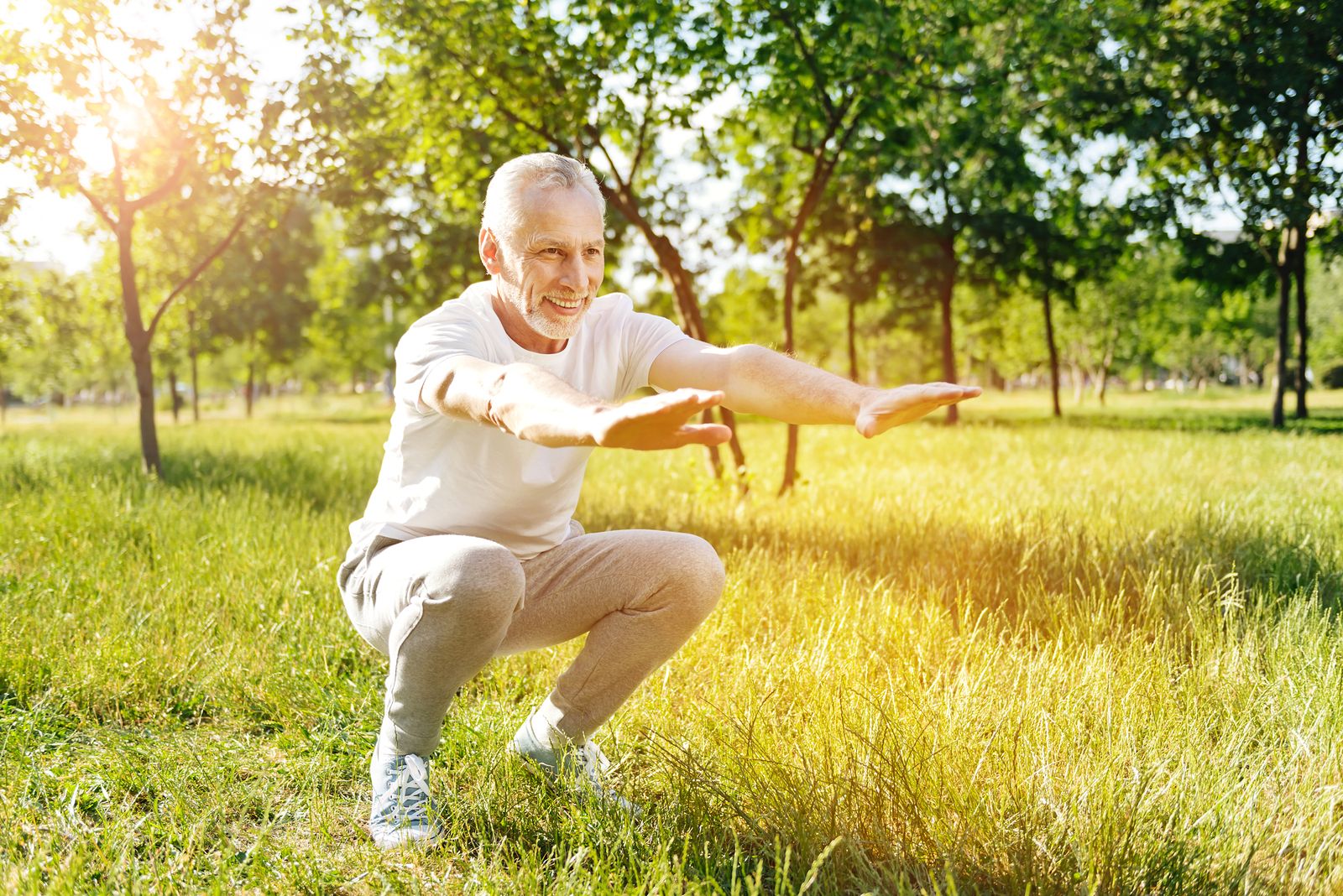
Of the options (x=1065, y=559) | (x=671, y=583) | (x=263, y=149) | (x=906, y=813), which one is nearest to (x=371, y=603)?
(x=671, y=583)

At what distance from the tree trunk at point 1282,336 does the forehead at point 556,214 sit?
19.5 metres

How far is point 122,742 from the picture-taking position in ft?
10.5

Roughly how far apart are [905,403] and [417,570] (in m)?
1.32

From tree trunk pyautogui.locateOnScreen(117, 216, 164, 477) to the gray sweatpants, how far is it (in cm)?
835

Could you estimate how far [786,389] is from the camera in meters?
2.41

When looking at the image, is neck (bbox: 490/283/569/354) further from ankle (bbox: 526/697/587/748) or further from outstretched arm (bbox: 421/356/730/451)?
ankle (bbox: 526/697/587/748)

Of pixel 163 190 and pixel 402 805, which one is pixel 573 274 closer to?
pixel 402 805

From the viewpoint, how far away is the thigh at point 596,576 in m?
2.69

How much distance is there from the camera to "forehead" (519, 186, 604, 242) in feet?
8.13

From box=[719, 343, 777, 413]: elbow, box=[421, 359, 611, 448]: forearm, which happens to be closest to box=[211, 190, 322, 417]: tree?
box=[719, 343, 777, 413]: elbow

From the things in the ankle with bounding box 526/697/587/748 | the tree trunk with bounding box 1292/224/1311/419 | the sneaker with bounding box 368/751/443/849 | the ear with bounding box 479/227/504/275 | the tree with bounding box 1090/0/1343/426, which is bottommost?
the sneaker with bounding box 368/751/443/849

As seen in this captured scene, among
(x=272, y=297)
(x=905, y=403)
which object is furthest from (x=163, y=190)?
(x=272, y=297)

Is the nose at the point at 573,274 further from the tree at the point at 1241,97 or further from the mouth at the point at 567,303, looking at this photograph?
the tree at the point at 1241,97

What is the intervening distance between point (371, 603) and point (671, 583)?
0.88 metres
